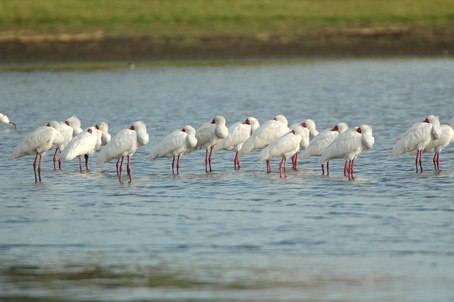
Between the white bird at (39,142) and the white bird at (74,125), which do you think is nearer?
the white bird at (39,142)

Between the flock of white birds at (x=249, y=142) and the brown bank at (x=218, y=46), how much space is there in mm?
18818

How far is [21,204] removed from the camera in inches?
595

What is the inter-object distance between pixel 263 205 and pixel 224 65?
26.2 m

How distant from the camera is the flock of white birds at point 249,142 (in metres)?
17.4

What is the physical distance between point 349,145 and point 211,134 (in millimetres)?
2853

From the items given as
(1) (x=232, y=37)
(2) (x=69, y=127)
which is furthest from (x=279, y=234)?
(1) (x=232, y=37)

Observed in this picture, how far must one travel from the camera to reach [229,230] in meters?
12.7

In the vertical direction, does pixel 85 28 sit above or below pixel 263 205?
above

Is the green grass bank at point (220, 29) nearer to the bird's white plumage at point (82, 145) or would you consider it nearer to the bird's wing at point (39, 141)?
the bird's white plumage at point (82, 145)

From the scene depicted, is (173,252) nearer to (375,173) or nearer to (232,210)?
(232,210)

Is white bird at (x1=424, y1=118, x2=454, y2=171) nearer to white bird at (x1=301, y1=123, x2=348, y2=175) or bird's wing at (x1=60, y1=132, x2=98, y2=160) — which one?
white bird at (x1=301, y1=123, x2=348, y2=175)

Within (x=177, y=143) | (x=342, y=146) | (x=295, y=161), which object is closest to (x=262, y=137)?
(x=295, y=161)

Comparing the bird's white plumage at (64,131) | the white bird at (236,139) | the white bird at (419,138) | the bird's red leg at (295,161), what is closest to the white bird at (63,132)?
the bird's white plumage at (64,131)

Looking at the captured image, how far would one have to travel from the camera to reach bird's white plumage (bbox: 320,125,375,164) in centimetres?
1714
